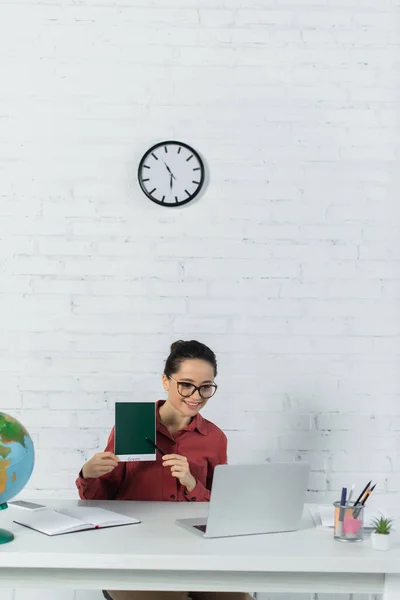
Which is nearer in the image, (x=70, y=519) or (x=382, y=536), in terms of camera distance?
(x=382, y=536)

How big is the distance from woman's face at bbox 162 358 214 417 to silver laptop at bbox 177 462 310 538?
558 mm

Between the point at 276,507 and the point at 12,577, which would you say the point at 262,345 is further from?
the point at 12,577

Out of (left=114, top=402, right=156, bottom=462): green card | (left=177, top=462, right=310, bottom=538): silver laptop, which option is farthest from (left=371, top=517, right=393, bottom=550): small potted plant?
(left=114, top=402, right=156, bottom=462): green card

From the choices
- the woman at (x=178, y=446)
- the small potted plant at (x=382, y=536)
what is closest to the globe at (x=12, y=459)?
the woman at (x=178, y=446)

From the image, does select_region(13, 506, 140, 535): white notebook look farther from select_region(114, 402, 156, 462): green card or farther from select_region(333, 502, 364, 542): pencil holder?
select_region(333, 502, 364, 542): pencil holder

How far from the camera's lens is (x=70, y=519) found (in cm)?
188

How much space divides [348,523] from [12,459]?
2.61 ft

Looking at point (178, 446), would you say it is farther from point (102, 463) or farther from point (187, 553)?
point (187, 553)

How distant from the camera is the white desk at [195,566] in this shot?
1.60m

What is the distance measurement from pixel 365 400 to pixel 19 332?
142cm

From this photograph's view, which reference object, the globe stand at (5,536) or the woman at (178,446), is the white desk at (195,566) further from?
the woman at (178,446)

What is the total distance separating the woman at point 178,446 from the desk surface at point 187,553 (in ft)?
1.63

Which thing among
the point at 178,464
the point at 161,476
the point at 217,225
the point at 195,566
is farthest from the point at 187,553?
the point at 217,225

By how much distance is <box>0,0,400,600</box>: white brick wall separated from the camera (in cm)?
303
